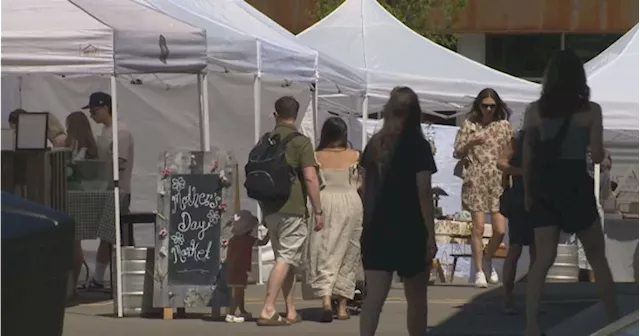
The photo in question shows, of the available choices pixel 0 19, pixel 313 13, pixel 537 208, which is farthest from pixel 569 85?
pixel 313 13

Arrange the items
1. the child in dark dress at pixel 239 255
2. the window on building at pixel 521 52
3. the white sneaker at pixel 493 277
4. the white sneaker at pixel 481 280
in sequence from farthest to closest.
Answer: the window on building at pixel 521 52 → the white sneaker at pixel 493 277 → the white sneaker at pixel 481 280 → the child in dark dress at pixel 239 255

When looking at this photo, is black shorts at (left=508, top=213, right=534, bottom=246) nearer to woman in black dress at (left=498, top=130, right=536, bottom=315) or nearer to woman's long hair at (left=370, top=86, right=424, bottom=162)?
woman in black dress at (left=498, top=130, right=536, bottom=315)

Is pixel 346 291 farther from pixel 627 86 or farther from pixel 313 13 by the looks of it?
pixel 313 13

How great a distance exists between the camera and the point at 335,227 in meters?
10.2

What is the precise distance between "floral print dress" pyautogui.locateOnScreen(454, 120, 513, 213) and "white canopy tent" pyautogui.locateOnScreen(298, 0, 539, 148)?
107 inches

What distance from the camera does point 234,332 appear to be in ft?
31.8

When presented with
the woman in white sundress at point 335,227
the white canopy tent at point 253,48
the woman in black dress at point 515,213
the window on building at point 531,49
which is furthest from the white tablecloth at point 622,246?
the window on building at point 531,49

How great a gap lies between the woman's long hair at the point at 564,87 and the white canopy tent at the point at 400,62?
7118mm

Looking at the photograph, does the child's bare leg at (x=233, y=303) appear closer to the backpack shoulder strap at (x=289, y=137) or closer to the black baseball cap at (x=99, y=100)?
the backpack shoulder strap at (x=289, y=137)

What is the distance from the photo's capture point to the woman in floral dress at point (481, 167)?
1259cm

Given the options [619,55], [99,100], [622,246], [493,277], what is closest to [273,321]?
[99,100]

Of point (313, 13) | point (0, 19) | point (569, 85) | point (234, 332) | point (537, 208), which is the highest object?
point (313, 13)

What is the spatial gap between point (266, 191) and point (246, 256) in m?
0.73

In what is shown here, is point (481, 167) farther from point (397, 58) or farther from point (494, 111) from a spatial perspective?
point (397, 58)
